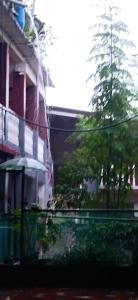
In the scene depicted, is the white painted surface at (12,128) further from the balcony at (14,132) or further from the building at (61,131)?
the building at (61,131)

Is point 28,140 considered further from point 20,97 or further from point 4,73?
point 4,73

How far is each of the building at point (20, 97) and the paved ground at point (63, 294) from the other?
4030 millimetres

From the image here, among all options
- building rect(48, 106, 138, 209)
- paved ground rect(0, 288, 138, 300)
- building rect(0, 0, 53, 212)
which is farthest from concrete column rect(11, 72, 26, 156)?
paved ground rect(0, 288, 138, 300)

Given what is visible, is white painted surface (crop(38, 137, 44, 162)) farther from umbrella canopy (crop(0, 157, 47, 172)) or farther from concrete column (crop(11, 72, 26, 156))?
umbrella canopy (crop(0, 157, 47, 172))

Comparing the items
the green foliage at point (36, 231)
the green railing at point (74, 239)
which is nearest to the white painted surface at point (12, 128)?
the green foliage at point (36, 231)

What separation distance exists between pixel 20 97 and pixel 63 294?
750 cm

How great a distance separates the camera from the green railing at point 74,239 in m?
9.24

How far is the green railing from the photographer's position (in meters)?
9.24

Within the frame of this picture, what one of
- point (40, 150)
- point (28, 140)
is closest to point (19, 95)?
point (28, 140)

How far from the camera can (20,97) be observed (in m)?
14.6

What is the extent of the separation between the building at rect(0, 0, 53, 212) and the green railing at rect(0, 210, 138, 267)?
9.48 feet

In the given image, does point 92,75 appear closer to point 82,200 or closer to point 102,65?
point 102,65

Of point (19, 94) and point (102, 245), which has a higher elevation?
point (19, 94)

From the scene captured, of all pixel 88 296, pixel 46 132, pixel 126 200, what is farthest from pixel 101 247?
pixel 46 132
